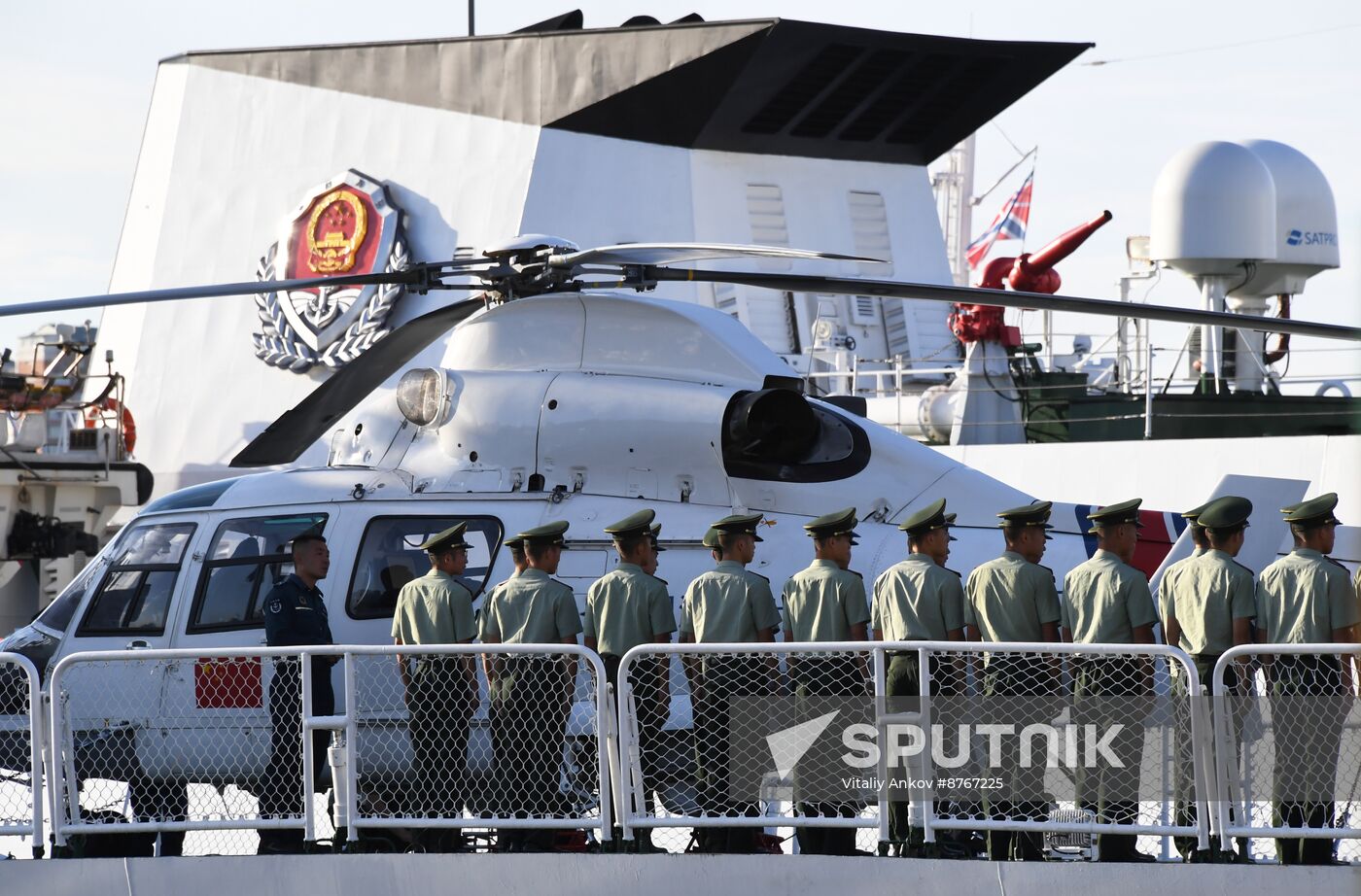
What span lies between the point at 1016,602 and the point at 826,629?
856mm

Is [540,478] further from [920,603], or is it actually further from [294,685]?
[920,603]

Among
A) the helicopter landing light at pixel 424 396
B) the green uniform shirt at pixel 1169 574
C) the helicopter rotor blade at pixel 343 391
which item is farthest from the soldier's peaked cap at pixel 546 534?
the green uniform shirt at pixel 1169 574

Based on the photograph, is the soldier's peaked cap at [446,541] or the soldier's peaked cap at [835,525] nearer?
the soldier's peaked cap at [835,525]

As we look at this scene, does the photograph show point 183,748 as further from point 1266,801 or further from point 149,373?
point 149,373

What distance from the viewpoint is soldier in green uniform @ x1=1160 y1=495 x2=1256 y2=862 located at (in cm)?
662

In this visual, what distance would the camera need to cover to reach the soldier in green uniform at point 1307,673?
6.04m

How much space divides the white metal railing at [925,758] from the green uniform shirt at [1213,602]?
20 cm

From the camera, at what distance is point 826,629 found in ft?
23.4

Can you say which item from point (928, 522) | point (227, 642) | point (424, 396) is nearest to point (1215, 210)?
point (424, 396)

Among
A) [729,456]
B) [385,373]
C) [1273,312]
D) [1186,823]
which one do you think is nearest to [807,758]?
[1186,823]

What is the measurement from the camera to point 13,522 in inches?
749

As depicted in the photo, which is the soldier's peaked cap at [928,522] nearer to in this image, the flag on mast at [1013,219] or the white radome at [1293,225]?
the white radome at [1293,225]

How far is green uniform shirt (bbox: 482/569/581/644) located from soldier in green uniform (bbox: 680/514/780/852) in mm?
563

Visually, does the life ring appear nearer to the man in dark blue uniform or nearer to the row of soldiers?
the man in dark blue uniform
